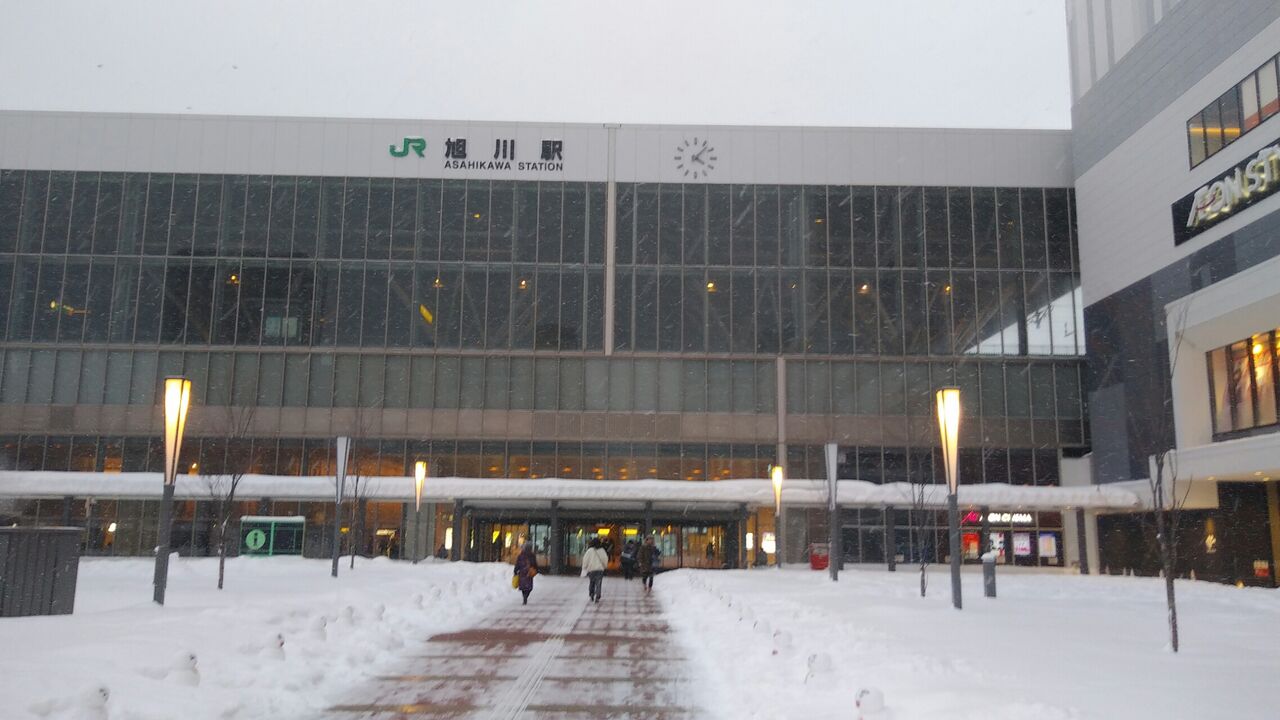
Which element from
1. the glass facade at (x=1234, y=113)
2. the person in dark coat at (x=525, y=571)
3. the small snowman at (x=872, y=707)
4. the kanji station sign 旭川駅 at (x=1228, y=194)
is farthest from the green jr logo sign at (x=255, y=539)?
the glass facade at (x=1234, y=113)

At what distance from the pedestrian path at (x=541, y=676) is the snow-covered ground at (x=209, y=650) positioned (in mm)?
520

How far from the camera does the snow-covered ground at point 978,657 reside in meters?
8.62

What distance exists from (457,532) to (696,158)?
21697mm

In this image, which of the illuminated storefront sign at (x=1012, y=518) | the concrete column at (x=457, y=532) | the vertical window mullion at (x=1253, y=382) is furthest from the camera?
the illuminated storefront sign at (x=1012, y=518)

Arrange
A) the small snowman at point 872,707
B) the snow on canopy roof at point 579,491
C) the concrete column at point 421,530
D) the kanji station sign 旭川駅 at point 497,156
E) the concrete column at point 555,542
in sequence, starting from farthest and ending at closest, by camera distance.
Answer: the kanji station sign 旭川駅 at point 497,156, the concrete column at point 421,530, the concrete column at point 555,542, the snow on canopy roof at point 579,491, the small snowman at point 872,707

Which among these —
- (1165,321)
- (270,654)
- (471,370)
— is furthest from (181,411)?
(1165,321)

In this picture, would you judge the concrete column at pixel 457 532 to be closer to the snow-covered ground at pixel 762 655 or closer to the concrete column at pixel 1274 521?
the snow-covered ground at pixel 762 655

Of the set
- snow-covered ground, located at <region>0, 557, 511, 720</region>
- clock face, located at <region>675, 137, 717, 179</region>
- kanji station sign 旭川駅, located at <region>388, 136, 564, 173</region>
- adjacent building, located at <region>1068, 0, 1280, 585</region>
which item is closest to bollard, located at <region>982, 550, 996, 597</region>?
adjacent building, located at <region>1068, 0, 1280, 585</region>

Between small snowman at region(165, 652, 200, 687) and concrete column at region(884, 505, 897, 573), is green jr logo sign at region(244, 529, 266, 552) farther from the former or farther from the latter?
small snowman at region(165, 652, 200, 687)

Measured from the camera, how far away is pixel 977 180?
51.7 metres

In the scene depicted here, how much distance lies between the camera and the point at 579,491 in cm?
4478

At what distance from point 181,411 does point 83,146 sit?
42035 millimetres

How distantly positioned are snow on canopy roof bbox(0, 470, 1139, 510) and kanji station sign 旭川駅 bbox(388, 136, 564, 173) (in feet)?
52.3

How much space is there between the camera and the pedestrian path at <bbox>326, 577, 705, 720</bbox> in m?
10.2
